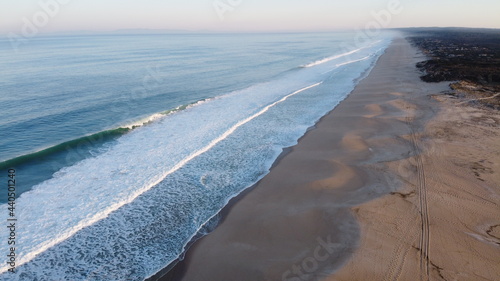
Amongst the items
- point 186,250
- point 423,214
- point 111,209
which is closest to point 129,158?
point 111,209

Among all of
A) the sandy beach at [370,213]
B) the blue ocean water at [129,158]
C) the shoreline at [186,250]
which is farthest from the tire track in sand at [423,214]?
the blue ocean water at [129,158]

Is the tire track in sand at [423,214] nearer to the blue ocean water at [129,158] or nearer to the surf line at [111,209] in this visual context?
the blue ocean water at [129,158]

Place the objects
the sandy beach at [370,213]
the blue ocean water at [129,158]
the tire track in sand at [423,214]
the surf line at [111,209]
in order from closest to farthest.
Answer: the tire track in sand at [423,214] → the sandy beach at [370,213] → the surf line at [111,209] → the blue ocean water at [129,158]


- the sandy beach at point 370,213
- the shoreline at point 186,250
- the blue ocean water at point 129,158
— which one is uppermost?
the sandy beach at point 370,213

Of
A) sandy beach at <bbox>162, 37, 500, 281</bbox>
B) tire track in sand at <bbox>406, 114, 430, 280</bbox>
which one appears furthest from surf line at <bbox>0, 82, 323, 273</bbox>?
tire track in sand at <bbox>406, 114, 430, 280</bbox>

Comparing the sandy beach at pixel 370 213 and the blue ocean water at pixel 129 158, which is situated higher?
the sandy beach at pixel 370 213

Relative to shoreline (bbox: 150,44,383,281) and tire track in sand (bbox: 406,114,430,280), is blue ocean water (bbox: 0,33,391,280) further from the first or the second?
tire track in sand (bbox: 406,114,430,280)
